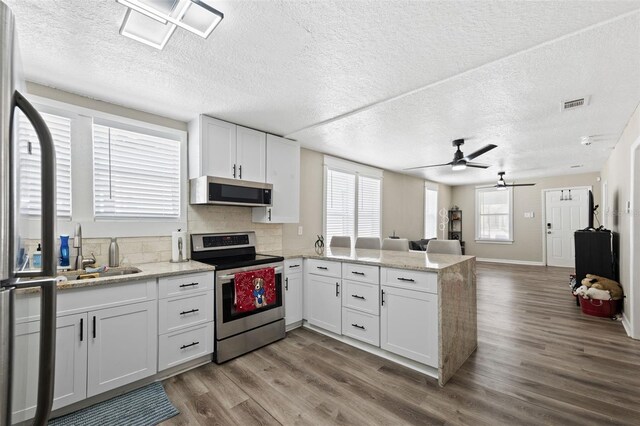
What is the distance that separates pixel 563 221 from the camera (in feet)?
24.6

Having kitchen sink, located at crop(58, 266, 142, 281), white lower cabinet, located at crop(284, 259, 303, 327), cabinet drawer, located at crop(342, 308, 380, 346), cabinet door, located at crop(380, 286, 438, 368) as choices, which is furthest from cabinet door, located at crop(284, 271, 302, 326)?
kitchen sink, located at crop(58, 266, 142, 281)

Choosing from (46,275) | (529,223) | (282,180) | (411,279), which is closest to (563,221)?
(529,223)

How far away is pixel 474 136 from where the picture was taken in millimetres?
3914

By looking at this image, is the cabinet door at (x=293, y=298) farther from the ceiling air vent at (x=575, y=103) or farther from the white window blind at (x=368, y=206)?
the ceiling air vent at (x=575, y=103)

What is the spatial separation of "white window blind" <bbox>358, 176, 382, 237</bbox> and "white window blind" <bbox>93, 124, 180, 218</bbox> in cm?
337

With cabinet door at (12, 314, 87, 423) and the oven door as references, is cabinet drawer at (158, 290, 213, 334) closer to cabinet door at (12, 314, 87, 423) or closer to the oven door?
the oven door

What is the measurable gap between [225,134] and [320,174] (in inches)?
74.3

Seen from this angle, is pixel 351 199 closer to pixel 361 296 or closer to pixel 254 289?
pixel 361 296

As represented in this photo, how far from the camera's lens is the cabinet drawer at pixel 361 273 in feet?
9.02

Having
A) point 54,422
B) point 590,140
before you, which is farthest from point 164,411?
point 590,140

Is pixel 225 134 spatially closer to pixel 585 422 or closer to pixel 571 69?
pixel 571 69

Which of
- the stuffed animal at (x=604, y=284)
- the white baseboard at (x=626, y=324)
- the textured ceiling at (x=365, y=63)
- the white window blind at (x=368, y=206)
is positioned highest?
the textured ceiling at (x=365, y=63)

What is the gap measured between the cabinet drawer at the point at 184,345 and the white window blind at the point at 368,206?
3.49 meters

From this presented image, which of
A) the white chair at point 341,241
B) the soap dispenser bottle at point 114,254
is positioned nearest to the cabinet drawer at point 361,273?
the white chair at point 341,241
